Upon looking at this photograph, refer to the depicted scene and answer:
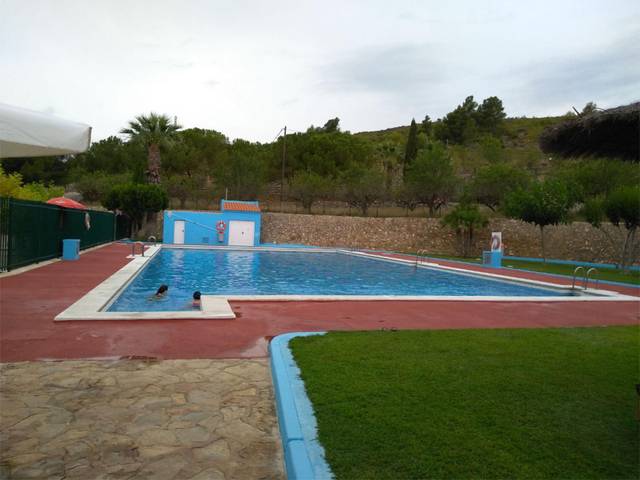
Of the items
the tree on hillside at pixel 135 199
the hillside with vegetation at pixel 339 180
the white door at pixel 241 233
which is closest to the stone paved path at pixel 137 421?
the hillside with vegetation at pixel 339 180

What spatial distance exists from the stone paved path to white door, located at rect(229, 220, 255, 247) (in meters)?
25.4

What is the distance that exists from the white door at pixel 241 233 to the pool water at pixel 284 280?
298 inches

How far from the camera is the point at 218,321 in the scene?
684cm

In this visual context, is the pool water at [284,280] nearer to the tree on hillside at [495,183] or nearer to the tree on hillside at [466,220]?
the tree on hillside at [466,220]

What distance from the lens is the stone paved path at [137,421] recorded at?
108 inches

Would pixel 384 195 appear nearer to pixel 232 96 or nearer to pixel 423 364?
pixel 232 96

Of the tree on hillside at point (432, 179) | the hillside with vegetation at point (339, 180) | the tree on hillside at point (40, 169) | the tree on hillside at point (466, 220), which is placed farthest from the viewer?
the tree on hillside at point (40, 169)

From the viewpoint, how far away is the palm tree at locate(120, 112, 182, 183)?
3080 cm

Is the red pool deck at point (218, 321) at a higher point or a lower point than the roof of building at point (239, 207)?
lower

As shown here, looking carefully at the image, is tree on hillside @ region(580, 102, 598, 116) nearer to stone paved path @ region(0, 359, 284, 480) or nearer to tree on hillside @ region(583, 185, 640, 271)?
stone paved path @ region(0, 359, 284, 480)

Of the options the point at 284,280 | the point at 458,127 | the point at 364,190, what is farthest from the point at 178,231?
the point at 458,127

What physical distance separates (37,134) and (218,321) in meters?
4.62

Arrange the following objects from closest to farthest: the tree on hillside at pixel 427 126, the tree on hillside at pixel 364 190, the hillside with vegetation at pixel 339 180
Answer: the hillside with vegetation at pixel 339 180 < the tree on hillside at pixel 364 190 < the tree on hillside at pixel 427 126

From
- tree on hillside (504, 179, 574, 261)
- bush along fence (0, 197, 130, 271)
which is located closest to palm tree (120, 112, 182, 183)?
bush along fence (0, 197, 130, 271)
